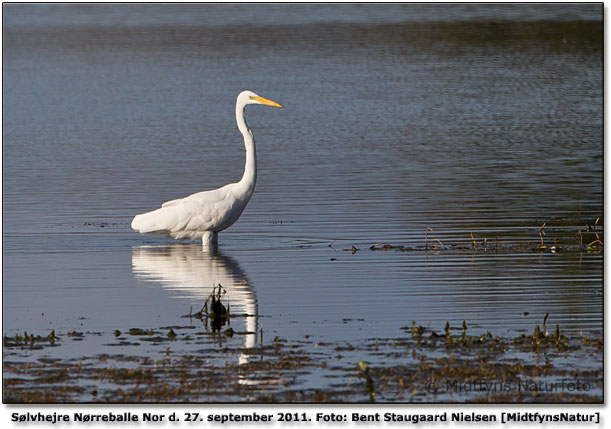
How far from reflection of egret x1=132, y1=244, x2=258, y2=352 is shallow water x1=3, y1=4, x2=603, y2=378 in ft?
0.17

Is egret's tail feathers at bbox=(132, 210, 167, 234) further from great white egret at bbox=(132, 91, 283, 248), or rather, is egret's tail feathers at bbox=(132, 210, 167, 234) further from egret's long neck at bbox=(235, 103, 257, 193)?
egret's long neck at bbox=(235, 103, 257, 193)

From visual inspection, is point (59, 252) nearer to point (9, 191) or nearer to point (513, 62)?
point (9, 191)

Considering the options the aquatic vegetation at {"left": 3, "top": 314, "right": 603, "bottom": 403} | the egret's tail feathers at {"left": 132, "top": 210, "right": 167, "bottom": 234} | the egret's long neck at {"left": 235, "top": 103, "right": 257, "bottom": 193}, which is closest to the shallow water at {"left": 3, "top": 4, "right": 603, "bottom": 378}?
the egret's tail feathers at {"left": 132, "top": 210, "right": 167, "bottom": 234}

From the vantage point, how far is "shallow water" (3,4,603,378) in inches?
482

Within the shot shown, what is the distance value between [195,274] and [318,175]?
31.3ft

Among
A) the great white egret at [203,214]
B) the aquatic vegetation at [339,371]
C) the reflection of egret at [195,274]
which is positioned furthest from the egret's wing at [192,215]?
the aquatic vegetation at [339,371]

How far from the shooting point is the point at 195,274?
14227 mm

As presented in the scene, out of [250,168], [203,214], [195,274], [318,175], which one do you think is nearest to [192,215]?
[203,214]

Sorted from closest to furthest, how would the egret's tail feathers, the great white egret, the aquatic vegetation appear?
the aquatic vegetation, the great white egret, the egret's tail feathers

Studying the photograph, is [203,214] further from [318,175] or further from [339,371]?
[318,175]

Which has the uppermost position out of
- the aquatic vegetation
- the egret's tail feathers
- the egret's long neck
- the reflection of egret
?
the egret's long neck

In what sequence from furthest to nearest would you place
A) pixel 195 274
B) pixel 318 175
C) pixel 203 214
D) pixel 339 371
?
pixel 318 175 → pixel 203 214 → pixel 195 274 → pixel 339 371

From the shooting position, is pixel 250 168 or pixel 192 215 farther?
pixel 250 168

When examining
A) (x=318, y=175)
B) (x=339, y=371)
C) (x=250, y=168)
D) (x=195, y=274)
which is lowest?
(x=339, y=371)
